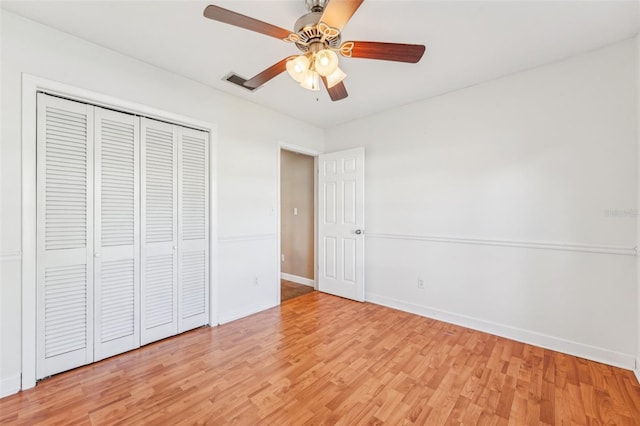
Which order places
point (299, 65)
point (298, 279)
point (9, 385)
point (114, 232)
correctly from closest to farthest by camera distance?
point (299, 65)
point (9, 385)
point (114, 232)
point (298, 279)

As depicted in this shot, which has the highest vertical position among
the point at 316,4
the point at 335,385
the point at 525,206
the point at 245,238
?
the point at 316,4

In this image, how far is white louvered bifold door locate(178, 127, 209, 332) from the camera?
2650mm

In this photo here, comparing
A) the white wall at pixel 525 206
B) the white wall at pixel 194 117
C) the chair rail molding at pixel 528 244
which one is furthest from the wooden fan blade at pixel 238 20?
the chair rail molding at pixel 528 244

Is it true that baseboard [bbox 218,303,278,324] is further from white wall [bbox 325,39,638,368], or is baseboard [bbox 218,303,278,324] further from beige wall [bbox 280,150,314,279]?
white wall [bbox 325,39,638,368]

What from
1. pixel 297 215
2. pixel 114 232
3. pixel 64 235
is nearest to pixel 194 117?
pixel 114 232

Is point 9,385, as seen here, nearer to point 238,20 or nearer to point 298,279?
point 238,20

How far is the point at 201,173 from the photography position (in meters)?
2.79

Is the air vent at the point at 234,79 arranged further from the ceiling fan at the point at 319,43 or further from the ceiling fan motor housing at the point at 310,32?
the ceiling fan motor housing at the point at 310,32

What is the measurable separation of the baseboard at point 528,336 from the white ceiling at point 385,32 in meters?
2.46

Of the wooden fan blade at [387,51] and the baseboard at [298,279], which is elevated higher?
the wooden fan blade at [387,51]

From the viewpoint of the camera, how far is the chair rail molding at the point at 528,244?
212 centimetres

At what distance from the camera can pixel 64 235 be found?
2.01m

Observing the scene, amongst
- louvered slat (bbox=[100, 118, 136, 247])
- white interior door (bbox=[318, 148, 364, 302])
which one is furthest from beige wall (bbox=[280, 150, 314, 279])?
louvered slat (bbox=[100, 118, 136, 247])

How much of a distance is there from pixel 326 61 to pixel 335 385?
2.14 m
